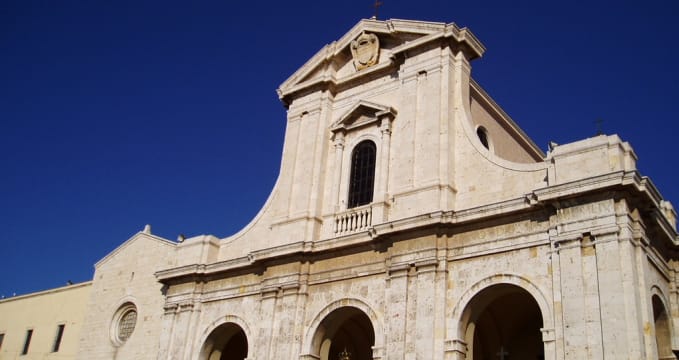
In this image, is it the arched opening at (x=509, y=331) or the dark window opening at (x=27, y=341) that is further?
the dark window opening at (x=27, y=341)

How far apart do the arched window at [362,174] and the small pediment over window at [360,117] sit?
2.02 ft

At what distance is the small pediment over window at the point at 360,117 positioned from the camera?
22469 millimetres

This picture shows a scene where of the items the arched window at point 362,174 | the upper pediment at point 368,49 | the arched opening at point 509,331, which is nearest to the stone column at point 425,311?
the arched opening at point 509,331

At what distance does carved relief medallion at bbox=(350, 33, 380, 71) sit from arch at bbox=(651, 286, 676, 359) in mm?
10723

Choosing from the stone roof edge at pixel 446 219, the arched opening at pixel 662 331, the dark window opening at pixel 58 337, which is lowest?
the arched opening at pixel 662 331

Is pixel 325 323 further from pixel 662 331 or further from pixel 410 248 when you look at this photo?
pixel 662 331

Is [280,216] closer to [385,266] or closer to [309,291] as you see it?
[309,291]

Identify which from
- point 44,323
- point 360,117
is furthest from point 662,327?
point 44,323

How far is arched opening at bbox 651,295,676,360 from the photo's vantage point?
703 inches

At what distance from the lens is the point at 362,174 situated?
73.7 ft

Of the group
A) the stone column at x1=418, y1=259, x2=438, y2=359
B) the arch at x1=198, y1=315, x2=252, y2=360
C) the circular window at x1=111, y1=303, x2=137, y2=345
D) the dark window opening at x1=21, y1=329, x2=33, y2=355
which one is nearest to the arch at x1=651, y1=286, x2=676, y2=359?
the stone column at x1=418, y1=259, x2=438, y2=359

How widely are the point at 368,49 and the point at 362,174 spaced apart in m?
4.09

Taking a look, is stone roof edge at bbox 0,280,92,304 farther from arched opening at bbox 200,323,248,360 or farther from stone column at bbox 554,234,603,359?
stone column at bbox 554,234,603,359

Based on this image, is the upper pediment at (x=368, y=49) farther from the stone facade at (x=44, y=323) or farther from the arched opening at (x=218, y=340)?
the stone facade at (x=44, y=323)
